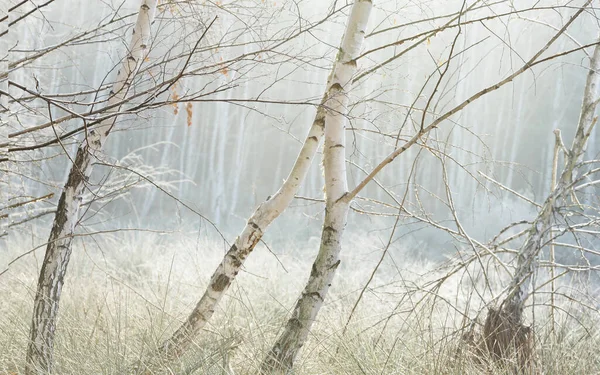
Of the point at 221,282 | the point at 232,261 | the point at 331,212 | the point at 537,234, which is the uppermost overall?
the point at 537,234

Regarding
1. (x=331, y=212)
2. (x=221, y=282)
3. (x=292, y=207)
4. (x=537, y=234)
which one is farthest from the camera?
(x=292, y=207)

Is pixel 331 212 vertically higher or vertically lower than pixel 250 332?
higher

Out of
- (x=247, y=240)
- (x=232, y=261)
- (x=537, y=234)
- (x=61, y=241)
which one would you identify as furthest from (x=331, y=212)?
(x=537, y=234)

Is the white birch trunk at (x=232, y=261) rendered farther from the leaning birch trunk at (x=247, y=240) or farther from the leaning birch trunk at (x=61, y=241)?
the leaning birch trunk at (x=61, y=241)

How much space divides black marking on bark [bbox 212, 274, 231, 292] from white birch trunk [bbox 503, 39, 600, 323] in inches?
58.4

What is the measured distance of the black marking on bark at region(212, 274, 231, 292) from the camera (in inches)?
104

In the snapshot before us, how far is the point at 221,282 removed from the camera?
2.63 meters

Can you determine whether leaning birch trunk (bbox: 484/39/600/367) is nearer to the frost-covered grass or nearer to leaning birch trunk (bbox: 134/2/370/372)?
the frost-covered grass

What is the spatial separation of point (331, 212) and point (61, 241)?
3.84 ft

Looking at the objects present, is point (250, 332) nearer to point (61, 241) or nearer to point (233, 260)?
point (233, 260)

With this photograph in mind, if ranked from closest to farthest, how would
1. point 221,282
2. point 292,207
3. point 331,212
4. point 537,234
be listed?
point 331,212 → point 221,282 → point 537,234 → point 292,207

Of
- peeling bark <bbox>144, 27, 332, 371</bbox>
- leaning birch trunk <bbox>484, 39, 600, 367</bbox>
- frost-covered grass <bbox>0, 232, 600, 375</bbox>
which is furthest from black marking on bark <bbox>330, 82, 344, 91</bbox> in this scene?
leaning birch trunk <bbox>484, 39, 600, 367</bbox>

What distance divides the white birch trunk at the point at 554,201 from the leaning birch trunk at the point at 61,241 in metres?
2.17

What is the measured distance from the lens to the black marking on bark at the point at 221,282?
104 inches
